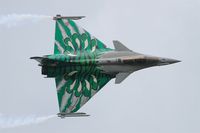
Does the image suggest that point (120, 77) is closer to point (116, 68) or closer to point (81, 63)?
point (116, 68)

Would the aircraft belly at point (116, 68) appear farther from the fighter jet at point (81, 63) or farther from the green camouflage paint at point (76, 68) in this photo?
the green camouflage paint at point (76, 68)

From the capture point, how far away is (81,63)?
201ft

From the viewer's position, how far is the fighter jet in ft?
201

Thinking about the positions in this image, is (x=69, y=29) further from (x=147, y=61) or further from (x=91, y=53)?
(x=147, y=61)

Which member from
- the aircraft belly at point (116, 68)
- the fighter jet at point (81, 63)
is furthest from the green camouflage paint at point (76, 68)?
the aircraft belly at point (116, 68)

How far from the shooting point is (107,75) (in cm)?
6231

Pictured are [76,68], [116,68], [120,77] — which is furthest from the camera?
[76,68]

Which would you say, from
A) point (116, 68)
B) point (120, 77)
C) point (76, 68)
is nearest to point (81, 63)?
point (76, 68)

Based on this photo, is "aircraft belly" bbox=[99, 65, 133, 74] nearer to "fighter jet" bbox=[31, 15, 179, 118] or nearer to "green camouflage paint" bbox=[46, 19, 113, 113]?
"fighter jet" bbox=[31, 15, 179, 118]

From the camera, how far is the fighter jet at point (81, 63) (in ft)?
201

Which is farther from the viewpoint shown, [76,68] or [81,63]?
[76,68]

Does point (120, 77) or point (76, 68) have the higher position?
point (76, 68)

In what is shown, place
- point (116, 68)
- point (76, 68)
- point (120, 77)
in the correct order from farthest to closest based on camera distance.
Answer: point (76, 68) < point (120, 77) < point (116, 68)

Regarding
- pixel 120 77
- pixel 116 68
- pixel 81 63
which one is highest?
pixel 81 63
